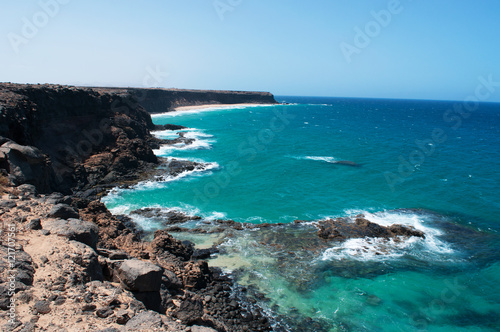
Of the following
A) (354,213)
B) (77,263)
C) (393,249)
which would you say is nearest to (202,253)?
(77,263)

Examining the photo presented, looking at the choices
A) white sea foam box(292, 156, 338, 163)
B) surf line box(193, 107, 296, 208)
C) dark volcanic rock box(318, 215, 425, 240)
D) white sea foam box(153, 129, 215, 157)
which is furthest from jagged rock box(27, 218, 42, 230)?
white sea foam box(292, 156, 338, 163)

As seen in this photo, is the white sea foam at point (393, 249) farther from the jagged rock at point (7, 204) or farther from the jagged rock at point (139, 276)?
the jagged rock at point (7, 204)

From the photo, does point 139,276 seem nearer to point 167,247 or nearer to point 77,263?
point 77,263

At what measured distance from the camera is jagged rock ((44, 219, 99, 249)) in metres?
11.9

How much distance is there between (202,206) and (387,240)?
643 inches

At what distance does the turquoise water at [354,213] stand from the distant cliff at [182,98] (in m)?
43.2

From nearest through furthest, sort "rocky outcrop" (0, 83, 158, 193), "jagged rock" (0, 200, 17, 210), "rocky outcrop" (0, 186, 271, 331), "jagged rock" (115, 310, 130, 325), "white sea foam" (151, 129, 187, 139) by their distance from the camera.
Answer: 1. "rocky outcrop" (0, 186, 271, 331)
2. "jagged rock" (115, 310, 130, 325)
3. "jagged rock" (0, 200, 17, 210)
4. "rocky outcrop" (0, 83, 158, 193)
5. "white sea foam" (151, 129, 187, 139)

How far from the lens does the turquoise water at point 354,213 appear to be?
16938 mm

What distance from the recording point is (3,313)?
316 inches

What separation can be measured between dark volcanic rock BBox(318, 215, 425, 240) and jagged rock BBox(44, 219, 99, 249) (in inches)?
659

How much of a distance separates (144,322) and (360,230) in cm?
2004

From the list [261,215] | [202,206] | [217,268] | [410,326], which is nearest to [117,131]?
[202,206]

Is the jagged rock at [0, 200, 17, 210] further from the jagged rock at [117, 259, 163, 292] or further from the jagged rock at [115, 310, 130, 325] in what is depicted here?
the jagged rock at [115, 310, 130, 325]

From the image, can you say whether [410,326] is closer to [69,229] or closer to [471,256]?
[471,256]
